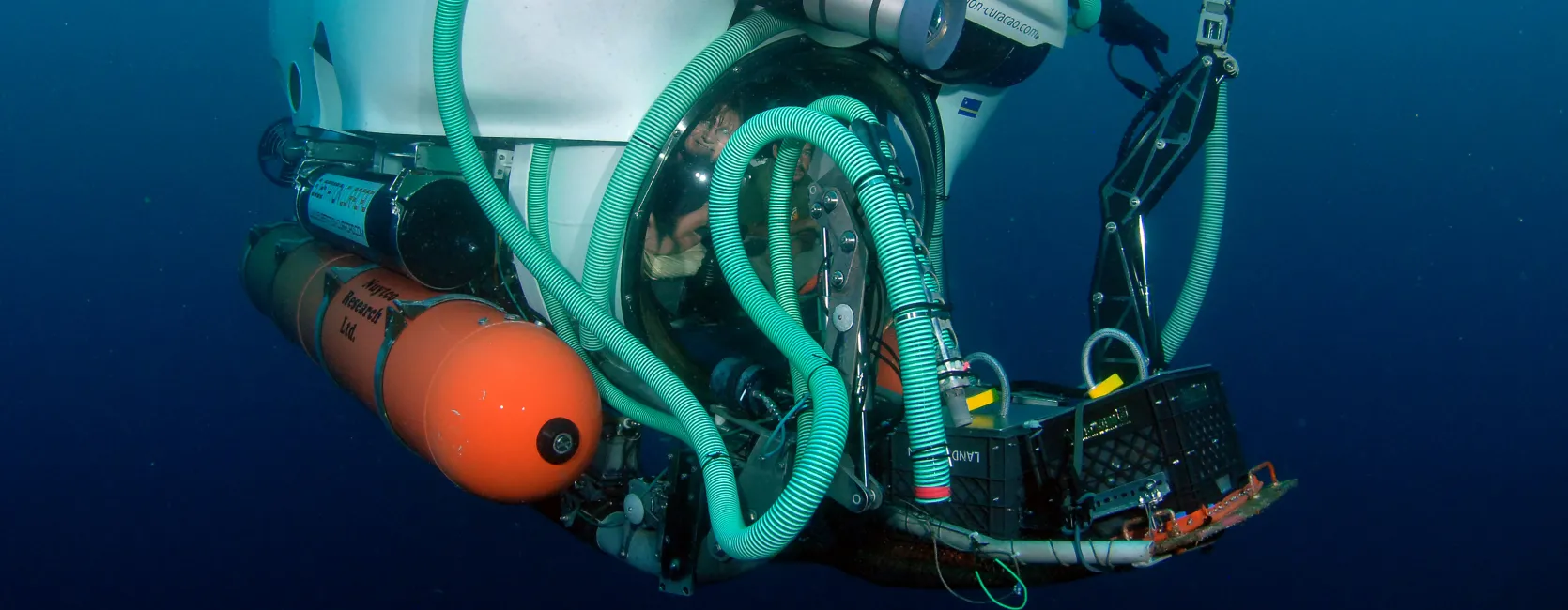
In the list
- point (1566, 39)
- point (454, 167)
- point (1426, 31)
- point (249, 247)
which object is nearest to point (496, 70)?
point (454, 167)

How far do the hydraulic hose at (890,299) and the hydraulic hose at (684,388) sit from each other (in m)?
0.03

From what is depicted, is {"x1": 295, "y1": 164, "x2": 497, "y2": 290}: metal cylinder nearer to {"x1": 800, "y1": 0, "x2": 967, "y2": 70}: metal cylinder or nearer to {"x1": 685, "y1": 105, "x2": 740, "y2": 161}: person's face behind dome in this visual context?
{"x1": 685, "y1": 105, "x2": 740, "y2": 161}: person's face behind dome

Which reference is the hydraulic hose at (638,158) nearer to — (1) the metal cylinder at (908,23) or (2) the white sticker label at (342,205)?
(1) the metal cylinder at (908,23)

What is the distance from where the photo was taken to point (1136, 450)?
2.37m

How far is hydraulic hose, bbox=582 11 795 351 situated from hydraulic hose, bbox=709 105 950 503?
388mm

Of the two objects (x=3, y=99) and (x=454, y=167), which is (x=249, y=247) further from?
(x=3, y=99)

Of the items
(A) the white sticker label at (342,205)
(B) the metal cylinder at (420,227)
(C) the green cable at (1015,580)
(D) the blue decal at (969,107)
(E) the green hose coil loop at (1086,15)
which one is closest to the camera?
(C) the green cable at (1015,580)

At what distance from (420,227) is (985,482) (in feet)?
8.56

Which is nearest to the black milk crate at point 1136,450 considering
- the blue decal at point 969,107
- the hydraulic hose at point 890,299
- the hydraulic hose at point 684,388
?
the hydraulic hose at point 890,299

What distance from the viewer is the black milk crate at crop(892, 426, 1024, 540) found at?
224 centimetres

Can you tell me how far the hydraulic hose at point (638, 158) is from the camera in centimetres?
264

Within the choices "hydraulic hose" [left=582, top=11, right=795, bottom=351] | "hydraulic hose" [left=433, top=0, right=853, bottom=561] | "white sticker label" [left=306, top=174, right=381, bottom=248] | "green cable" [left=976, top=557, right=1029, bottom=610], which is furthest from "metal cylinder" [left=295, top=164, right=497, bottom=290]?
"green cable" [left=976, top=557, right=1029, bottom=610]

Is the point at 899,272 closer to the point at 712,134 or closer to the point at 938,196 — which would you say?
the point at 712,134

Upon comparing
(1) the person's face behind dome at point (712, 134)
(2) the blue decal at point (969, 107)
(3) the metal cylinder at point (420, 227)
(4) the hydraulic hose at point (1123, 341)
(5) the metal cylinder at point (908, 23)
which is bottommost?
(4) the hydraulic hose at point (1123, 341)
